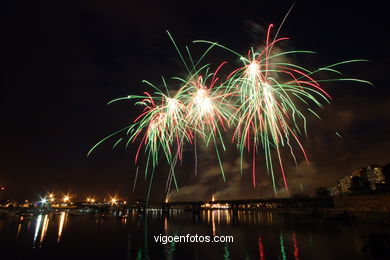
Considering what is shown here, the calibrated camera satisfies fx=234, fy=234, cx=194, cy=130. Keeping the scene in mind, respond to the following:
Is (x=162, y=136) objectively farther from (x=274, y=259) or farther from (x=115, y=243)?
(x=115, y=243)

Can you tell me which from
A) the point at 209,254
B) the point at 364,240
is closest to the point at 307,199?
the point at 364,240

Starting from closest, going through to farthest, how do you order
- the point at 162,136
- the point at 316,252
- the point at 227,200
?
1. the point at 162,136
2. the point at 316,252
3. the point at 227,200

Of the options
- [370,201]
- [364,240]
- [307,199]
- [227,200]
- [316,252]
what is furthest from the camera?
[227,200]

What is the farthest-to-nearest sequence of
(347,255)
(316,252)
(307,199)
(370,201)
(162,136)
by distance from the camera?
(307,199) < (370,201) < (316,252) < (347,255) < (162,136)

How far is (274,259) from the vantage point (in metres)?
31.3

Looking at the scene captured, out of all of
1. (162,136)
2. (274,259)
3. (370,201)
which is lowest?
(274,259)

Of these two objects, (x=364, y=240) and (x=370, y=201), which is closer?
(x=364, y=240)

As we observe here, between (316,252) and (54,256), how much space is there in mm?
38990

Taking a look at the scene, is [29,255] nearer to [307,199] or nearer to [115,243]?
[115,243]

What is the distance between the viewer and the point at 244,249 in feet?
123

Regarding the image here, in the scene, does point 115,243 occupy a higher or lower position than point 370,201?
lower

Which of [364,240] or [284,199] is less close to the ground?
[284,199]

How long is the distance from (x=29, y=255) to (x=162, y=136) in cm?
2725

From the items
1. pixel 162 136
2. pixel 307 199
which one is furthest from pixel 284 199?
pixel 162 136
